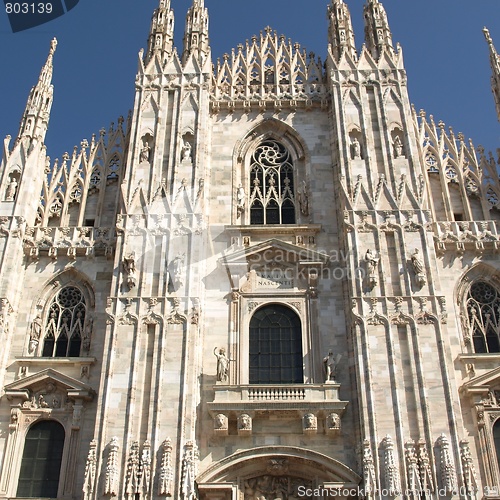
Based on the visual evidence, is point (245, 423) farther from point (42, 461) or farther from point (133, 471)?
point (42, 461)

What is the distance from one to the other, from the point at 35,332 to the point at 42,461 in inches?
143

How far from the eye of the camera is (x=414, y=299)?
18.7 metres

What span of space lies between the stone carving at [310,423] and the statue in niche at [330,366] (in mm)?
996

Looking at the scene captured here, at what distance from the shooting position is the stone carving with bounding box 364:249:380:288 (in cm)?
1891

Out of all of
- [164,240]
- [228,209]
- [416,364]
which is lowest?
[416,364]

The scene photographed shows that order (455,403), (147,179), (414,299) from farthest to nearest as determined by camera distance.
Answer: (147,179) → (414,299) → (455,403)

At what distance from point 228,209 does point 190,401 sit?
659cm

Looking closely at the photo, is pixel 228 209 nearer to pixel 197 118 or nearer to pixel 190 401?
pixel 197 118

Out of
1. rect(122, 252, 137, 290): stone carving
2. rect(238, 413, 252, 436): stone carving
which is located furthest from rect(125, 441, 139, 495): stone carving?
rect(122, 252, 137, 290): stone carving

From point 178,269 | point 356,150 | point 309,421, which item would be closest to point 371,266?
point 356,150

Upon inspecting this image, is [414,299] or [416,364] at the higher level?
[414,299]

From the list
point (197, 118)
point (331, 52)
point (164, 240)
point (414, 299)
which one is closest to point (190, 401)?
point (164, 240)

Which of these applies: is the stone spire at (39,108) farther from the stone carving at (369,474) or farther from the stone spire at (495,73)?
the stone spire at (495,73)

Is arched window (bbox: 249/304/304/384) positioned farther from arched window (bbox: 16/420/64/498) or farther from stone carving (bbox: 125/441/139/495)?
arched window (bbox: 16/420/64/498)
